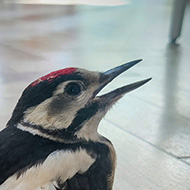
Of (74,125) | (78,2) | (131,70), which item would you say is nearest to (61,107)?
(74,125)

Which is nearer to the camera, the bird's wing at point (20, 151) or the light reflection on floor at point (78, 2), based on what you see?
the bird's wing at point (20, 151)

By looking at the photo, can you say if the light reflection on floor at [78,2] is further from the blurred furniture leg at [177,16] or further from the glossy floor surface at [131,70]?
Result: the blurred furniture leg at [177,16]

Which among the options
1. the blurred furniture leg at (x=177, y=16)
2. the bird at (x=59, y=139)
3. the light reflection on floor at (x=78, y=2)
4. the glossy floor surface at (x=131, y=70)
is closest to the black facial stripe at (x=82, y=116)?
the bird at (x=59, y=139)

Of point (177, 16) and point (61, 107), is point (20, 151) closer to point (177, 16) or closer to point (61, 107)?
point (61, 107)

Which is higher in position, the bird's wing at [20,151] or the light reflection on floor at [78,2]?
the bird's wing at [20,151]

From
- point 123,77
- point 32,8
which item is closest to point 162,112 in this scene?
point 123,77

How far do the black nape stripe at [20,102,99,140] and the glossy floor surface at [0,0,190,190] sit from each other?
1.03 feet

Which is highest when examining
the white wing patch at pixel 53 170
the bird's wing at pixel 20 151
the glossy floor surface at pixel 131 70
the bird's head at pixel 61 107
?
the bird's head at pixel 61 107

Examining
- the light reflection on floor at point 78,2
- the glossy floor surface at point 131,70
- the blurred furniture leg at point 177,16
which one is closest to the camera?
the glossy floor surface at point 131,70

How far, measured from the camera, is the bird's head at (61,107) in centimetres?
42

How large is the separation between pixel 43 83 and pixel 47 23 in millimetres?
2090

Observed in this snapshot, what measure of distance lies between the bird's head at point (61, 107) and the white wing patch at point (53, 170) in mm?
26

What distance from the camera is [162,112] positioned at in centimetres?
105

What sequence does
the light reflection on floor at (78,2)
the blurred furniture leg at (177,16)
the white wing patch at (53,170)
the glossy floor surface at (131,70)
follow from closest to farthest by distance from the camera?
the white wing patch at (53,170) < the glossy floor surface at (131,70) < the blurred furniture leg at (177,16) < the light reflection on floor at (78,2)
